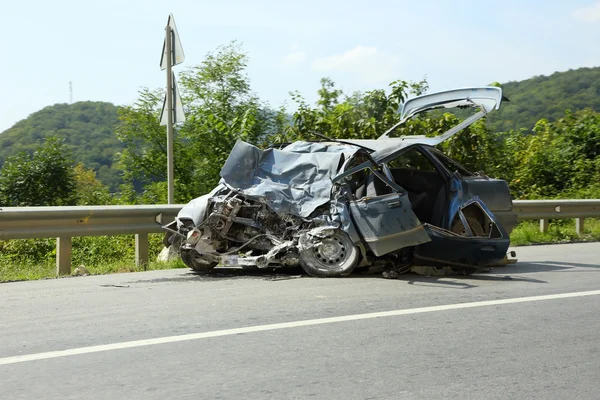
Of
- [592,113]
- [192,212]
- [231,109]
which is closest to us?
[192,212]

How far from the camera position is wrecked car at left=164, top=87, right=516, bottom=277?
8.43 m

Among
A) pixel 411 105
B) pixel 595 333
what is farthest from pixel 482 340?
pixel 411 105

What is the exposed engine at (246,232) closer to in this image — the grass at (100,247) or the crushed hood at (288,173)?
the crushed hood at (288,173)

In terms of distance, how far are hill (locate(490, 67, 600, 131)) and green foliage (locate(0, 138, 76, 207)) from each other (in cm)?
3148

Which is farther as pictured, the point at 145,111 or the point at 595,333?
the point at 145,111

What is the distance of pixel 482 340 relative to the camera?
5504mm

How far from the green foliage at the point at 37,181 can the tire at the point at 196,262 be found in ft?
40.0

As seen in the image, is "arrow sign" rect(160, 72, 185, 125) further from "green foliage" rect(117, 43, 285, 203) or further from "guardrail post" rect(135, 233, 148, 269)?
"green foliage" rect(117, 43, 285, 203)

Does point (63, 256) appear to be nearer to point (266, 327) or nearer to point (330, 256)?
point (330, 256)

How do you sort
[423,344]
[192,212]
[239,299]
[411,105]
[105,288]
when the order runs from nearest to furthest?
[423,344], [239,299], [105,288], [192,212], [411,105]

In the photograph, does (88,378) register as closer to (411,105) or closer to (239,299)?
(239,299)

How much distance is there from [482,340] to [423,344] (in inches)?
18.8

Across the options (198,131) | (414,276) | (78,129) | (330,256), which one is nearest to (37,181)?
(198,131)

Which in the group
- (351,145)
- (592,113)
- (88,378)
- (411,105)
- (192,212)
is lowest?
(88,378)
